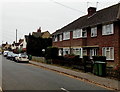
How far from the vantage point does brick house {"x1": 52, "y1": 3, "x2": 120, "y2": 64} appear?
25.6 metres

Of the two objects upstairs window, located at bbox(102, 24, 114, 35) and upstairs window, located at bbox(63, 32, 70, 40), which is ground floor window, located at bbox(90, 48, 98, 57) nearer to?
upstairs window, located at bbox(102, 24, 114, 35)

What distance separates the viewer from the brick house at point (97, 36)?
25606 millimetres

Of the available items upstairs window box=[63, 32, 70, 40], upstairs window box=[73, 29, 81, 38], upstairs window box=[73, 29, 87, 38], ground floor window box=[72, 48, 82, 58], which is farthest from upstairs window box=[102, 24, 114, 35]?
upstairs window box=[63, 32, 70, 40]

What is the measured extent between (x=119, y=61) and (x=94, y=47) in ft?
18.8

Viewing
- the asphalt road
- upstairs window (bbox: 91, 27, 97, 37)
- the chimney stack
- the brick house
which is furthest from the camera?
the chimney stack

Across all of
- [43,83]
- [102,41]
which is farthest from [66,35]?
[43,83]

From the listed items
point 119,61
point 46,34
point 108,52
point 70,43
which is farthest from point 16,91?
point 46,34

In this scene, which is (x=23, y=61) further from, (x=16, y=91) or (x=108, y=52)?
(x=16, y=91)

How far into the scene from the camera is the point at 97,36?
95.9 ft

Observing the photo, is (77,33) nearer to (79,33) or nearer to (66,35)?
(79,33)

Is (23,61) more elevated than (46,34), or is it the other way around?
(46,34)

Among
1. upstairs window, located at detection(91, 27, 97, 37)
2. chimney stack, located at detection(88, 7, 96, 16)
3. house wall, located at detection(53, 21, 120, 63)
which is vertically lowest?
house wall, located at detection(53, 21, 120, 63)

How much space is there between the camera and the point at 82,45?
106 feet

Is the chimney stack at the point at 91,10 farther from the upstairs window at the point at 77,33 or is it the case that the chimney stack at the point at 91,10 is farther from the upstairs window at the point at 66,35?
the upstairs window at the point at 66,35
